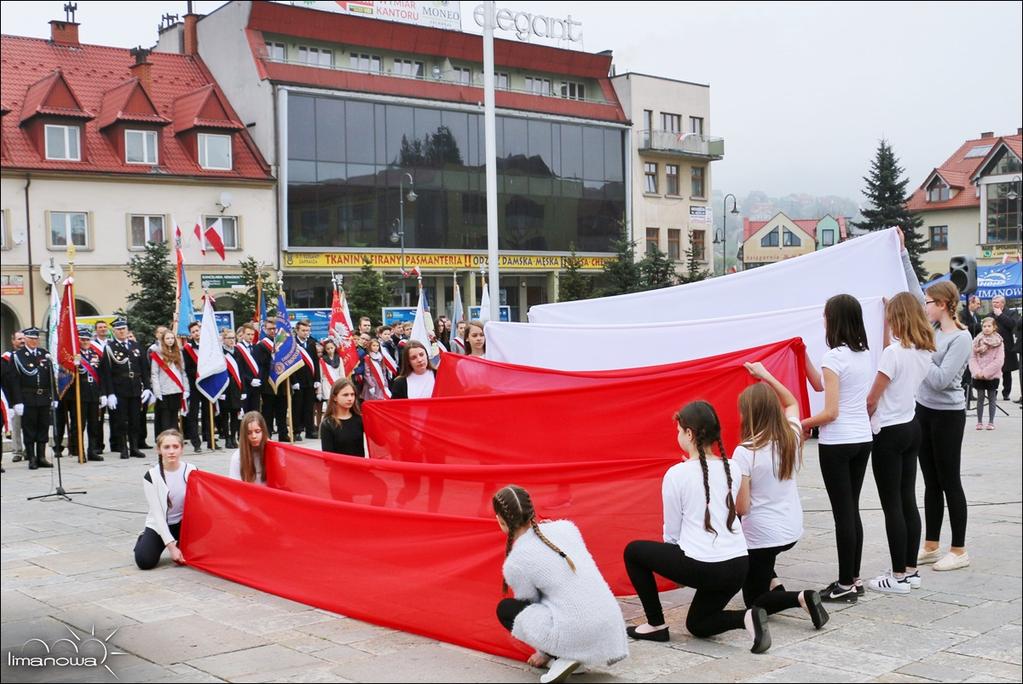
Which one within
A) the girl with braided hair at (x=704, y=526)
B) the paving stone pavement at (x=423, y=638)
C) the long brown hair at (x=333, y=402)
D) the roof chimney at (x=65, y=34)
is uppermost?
the roof chimney at (x=65, y=34)

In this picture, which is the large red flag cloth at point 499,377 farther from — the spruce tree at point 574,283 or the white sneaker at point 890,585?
the spruce tree at point 574,283

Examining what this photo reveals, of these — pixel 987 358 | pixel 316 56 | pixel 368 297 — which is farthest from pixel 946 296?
pixel 316 56

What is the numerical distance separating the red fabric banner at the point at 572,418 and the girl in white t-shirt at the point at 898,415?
68 cm

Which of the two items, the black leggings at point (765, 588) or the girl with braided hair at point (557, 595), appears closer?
the girl with braided hair at point (557, 595)

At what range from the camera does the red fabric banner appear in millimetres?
8148

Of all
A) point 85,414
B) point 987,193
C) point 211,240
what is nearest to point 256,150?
point 211,240

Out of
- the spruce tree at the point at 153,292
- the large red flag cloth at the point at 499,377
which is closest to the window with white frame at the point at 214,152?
the spruce tree at the point at 153,292

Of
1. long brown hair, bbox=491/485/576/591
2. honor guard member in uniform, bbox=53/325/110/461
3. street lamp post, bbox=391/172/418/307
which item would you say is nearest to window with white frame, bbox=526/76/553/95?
street lamp post, bbox=391/172/418/307

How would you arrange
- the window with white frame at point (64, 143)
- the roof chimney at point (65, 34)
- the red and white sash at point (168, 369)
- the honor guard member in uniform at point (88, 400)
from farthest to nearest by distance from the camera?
the roof chimney at point (65, 34) → the window with white frame at point (64, 143) → the red and white sash at point (168, 369) → the honor guard member in uniform at point (88, 400)

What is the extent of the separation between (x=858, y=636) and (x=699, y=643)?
37.9 inches

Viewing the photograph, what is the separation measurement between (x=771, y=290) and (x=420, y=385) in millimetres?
3968

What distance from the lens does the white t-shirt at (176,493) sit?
959 cm

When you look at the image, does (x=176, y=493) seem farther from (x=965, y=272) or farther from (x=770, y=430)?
(x=965, y=272)

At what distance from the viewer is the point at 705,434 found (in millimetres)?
6379
